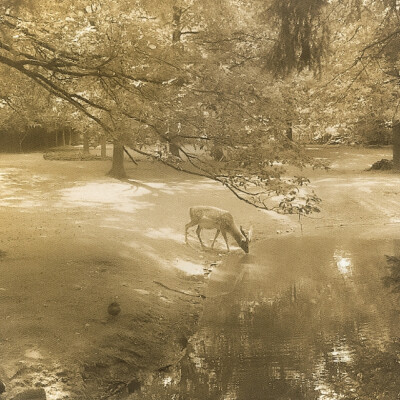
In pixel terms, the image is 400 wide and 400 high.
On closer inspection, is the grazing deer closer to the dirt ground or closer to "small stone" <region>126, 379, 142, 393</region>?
the dirt ground

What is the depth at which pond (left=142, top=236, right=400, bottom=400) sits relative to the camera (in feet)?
26.1

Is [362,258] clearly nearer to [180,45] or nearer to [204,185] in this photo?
[180,45]

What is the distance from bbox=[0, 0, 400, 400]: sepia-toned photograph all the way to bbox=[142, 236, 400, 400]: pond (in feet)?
0.12

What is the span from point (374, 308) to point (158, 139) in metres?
5.26

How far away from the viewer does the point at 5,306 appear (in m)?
9.71

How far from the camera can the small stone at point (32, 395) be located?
23.4 feet

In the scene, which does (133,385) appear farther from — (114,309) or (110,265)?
(110,265)

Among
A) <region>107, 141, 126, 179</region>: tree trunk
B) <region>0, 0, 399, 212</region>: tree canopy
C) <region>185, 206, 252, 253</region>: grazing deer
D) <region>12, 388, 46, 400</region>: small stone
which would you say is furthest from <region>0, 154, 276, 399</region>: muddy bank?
<region>107, 141, 126, 179</region>: tree trunk

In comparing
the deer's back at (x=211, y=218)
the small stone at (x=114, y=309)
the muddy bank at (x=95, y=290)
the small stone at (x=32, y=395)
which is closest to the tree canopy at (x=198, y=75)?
the muddy bank at (x=95, y=290)

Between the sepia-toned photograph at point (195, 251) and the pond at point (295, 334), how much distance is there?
1.4 inches

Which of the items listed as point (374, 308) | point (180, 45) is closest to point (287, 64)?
point (180, 45)

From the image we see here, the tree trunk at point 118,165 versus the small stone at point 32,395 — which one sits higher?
the tree trunk at point 118,165

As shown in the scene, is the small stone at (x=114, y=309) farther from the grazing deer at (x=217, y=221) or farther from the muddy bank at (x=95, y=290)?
the grazing deer at (x=217, y=221)

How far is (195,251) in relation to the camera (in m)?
16.1
